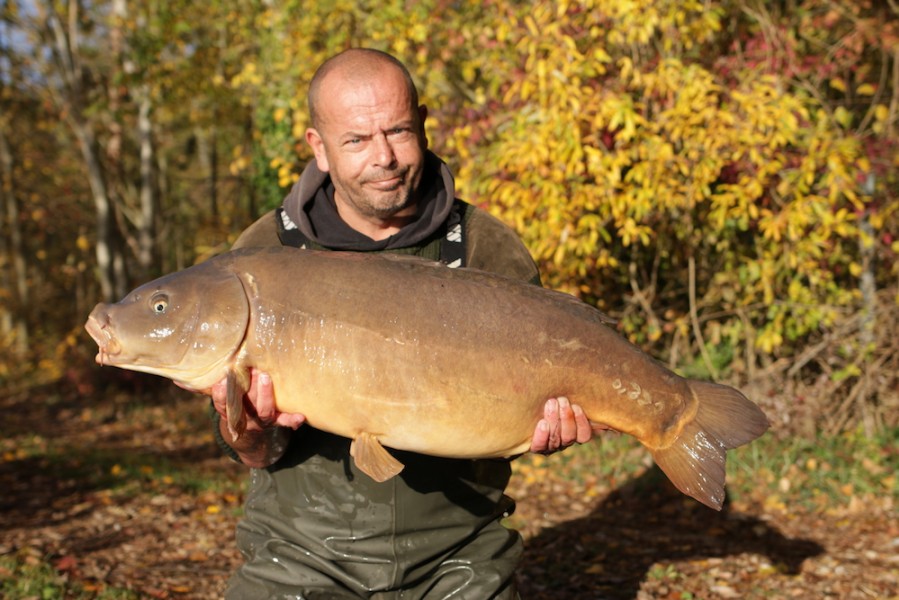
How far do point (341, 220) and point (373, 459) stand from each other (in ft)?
2.99

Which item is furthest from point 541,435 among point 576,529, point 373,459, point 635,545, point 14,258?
point 14,258

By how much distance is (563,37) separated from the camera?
20.1ft

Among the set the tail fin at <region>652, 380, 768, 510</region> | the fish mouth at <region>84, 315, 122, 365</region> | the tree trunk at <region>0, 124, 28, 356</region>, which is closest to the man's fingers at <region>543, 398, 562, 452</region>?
the tail fin at <region>652, 380, 768, 510</region>

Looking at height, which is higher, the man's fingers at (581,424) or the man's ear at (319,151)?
the man's ear at (319,151)

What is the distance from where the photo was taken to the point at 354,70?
2.91 meters

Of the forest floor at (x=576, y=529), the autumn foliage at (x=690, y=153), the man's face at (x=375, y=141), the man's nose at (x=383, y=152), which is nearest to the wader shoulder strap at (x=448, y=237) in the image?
the man's face at (x=375, y=141)

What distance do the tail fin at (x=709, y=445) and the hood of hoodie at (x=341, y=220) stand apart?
993 mm

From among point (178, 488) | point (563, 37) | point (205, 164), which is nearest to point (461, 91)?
point (563, 37)

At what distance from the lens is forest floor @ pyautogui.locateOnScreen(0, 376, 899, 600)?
4941 mm

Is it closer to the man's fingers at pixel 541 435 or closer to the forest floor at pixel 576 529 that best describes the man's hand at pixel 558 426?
the man's fingers at pixel 541 435

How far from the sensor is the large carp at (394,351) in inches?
98.1

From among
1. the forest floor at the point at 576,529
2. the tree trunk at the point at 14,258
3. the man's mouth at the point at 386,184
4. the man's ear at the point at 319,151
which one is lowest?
the tree trunk at the point at 14,258

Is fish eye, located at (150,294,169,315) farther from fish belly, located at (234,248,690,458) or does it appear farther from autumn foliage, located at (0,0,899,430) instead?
autumn foliage, located at (0,0,899,430)

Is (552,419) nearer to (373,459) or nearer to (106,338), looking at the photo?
(373,459)
